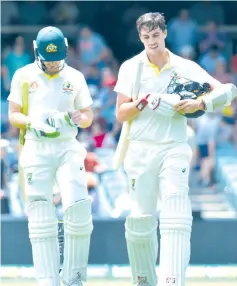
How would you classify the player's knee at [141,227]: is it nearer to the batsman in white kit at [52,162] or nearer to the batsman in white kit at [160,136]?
the batsman in white kit at [160,136]

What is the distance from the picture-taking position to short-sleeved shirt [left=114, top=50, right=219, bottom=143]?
8.57 m

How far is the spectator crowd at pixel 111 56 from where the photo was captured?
14.1 meters

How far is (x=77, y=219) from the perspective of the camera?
8617mm

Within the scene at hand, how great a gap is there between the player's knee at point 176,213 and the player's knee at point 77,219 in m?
0.54

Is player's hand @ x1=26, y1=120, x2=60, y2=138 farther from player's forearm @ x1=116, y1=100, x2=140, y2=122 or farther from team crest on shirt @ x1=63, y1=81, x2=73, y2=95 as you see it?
player's forearm @ x1=116, y1=100, x2=140, y2=122

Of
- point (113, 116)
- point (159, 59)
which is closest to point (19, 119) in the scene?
point (159, 59)

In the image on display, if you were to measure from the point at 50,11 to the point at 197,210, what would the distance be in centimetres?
634

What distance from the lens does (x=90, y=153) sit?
12.7 meters

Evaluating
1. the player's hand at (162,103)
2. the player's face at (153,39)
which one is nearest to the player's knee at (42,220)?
the player's hand at (162,103)

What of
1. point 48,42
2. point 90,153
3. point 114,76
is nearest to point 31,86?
point 48,42

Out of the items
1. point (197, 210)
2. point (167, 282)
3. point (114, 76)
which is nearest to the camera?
point (167, 282)

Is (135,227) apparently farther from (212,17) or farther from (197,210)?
(212,17)

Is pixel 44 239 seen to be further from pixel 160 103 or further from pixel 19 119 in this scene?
pixel 160 103

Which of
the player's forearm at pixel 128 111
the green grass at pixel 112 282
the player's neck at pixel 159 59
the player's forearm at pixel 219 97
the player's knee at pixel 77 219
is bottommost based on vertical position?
the green grass at pixel 112 282
